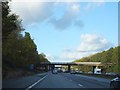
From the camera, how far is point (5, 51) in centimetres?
7031

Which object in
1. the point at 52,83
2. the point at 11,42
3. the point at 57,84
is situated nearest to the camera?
the point at 57,84

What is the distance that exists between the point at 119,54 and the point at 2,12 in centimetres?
11338

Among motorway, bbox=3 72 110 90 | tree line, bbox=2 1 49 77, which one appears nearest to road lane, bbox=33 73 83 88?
motorway, bbox=3 72 110 90

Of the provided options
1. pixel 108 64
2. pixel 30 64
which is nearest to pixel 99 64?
pixel 108 64

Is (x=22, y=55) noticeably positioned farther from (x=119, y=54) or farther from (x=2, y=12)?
(x=119, y=54)

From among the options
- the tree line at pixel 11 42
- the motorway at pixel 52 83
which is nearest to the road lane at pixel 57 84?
the motorway at pixel 52 83

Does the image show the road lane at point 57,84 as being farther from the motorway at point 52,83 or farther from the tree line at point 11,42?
the tree line at point 11,42

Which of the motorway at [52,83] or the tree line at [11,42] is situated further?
the tree line at [11,42]

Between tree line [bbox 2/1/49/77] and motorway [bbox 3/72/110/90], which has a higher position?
tree line [bbox 2/1/49/77]

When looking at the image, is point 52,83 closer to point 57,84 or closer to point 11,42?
point 57,84

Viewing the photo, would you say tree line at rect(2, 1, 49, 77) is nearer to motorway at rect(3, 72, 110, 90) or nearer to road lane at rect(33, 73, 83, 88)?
motorway at rect(3, 72, 110, 90)

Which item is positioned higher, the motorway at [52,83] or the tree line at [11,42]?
the tree line at [11,42]

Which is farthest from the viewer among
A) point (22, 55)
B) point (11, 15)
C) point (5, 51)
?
point (22, 55)

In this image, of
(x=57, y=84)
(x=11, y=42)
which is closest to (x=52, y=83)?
(x=57, y=84)
